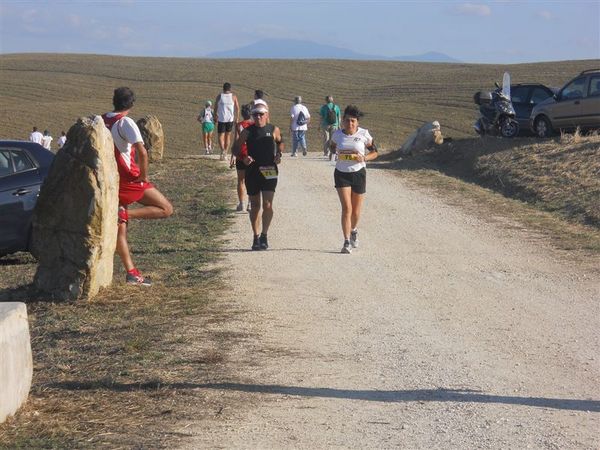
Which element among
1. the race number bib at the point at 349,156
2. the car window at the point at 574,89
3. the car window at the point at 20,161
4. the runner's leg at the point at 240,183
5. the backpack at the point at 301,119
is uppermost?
the car window at the point at 574,89

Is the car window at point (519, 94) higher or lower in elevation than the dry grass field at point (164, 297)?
higher

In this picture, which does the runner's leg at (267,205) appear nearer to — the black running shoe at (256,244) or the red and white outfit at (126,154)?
the black running shoe at (256,244)

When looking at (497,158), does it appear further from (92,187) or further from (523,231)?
(92,187)

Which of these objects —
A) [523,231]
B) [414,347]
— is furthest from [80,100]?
[414,347]

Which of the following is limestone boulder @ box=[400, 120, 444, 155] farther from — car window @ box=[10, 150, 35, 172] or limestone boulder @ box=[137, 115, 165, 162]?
car window @ box=[10, 150, 35, 172]

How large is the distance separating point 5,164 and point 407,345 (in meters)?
6.73

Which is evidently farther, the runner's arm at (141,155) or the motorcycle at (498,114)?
the motorcycle at (498,114)

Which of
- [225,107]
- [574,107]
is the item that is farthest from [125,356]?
[574,107]

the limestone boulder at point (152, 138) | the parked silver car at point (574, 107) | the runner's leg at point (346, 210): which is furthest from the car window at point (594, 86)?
the runner's leg at point (346, 210)

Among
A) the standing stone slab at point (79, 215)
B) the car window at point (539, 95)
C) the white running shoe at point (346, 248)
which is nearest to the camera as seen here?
the standing stone slab at point (79, 215)

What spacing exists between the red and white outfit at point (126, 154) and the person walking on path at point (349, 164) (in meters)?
2.82

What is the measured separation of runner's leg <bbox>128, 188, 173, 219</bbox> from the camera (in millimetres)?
9453

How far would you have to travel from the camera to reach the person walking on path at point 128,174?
927 centimetres

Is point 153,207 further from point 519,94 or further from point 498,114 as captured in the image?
point 519,94
